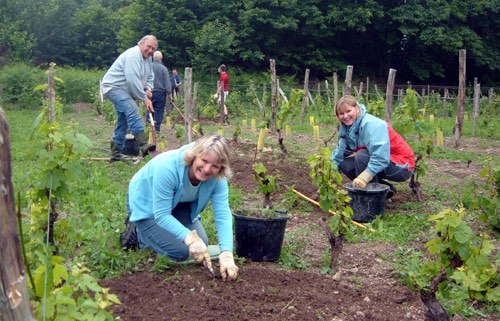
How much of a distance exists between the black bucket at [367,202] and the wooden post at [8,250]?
4283 mm

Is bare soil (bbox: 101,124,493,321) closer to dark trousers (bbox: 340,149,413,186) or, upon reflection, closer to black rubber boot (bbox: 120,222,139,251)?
black rubber boot (bbox: 120,222,139,251)

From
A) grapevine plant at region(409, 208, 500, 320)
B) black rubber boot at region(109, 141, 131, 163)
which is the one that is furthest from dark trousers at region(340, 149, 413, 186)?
black rubber boot at region(109, 141, 131, 163)

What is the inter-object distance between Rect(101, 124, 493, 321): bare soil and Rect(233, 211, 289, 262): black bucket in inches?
3.2

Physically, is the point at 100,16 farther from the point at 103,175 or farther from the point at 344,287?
the point at 344,287

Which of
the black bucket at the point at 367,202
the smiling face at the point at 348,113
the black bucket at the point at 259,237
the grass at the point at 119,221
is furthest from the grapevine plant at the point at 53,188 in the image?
the smiling face at the point at 348,113

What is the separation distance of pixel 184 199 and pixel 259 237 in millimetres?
623

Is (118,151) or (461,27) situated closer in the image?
(118,151)

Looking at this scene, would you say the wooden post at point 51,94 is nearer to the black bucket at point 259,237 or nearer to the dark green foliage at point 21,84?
the black bucket at point 259,237

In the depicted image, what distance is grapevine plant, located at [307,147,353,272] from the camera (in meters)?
4.29

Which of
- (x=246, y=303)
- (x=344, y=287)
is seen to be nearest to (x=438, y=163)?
(x=344, y=287)

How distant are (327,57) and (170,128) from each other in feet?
68.3

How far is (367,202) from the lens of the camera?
18.6 feet

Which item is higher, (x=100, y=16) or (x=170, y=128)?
(x=100, y=16)

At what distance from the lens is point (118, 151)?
8.45m
